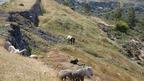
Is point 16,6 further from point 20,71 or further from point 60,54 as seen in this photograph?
point 20,71

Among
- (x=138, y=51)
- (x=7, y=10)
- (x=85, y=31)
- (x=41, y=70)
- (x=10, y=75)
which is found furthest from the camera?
(x=138, y=51)

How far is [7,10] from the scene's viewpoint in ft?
259

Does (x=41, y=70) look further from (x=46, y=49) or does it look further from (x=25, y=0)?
(x=25, y=0)

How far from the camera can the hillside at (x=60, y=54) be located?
36.1 m

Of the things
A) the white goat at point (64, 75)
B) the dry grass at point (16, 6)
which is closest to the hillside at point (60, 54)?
the white goat at point (64, 75)

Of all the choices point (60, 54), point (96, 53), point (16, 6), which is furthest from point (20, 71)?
point (16, 6)

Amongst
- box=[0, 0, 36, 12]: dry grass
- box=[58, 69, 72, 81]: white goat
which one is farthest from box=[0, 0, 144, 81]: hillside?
box=[0, 0, 36, 12]: dry grass

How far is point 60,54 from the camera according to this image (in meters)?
62.7

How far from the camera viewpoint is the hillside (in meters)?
36.1

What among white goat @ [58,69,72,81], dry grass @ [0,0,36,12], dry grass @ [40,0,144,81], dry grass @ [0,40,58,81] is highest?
dry grass @ [0,40,58,81]

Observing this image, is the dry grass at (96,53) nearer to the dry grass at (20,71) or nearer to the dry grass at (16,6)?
the dry grass at (16,6)

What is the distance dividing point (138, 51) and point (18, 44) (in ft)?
221

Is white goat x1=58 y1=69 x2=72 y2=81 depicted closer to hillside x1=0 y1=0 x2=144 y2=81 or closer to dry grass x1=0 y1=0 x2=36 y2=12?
hillside x1=0 y1=0 x2=144 y2=81

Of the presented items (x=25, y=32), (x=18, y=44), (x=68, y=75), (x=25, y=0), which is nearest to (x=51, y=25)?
(x=25, y=0)
